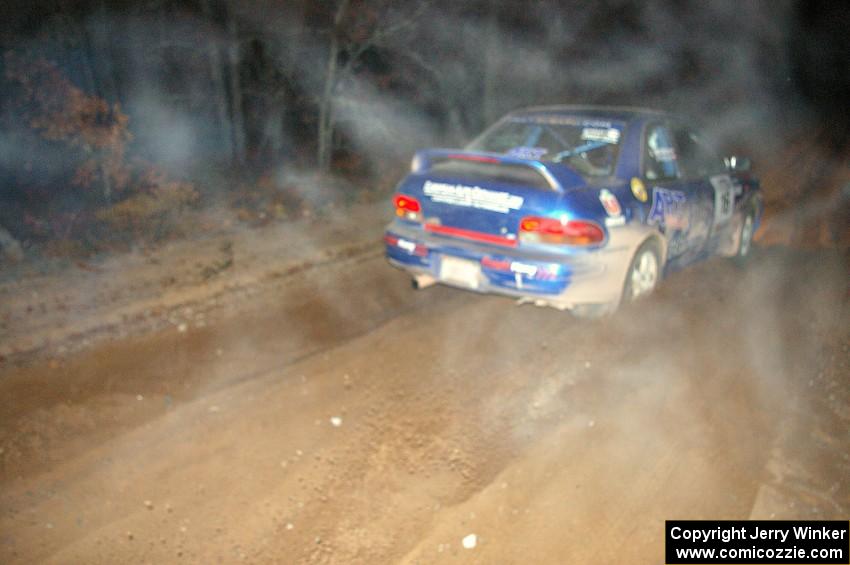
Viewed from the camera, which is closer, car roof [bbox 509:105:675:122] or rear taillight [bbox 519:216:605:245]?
rear taillight [bbox 519:216:605:245]

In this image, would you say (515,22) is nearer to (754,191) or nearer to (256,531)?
(754,191)

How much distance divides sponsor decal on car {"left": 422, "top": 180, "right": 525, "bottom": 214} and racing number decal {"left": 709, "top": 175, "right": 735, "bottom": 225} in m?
2.51

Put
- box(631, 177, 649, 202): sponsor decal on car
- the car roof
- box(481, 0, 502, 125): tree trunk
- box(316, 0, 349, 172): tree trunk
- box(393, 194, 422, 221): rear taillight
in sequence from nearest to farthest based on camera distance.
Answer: box(631, 177, 649, 202): sponsor decal on car < box(393, 194, 422, 221): rear taillight < the car roof < box(316, 0, 349, 172): tree trunk < box(481, 0, 502, 125): tree trunk

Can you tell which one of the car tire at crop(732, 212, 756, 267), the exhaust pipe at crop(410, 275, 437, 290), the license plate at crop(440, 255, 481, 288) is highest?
the license plate at crop(440, 255, 481, 288)

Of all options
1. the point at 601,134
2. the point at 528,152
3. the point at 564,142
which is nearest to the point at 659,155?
the point at 601,134

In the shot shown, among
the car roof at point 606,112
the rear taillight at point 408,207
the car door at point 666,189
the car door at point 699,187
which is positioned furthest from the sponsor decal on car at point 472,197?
the car door at point 699,187

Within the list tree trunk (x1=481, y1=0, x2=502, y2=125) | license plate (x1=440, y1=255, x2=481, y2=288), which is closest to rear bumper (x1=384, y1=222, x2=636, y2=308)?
license plate (x1=440, y1=255, x2=481, y2=288)

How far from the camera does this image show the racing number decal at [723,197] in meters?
6.19

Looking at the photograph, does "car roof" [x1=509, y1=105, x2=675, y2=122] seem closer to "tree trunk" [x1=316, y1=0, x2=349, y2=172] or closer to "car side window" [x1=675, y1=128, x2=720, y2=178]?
"car side window" [x1=675, y1=128, x2=720, y2=178]

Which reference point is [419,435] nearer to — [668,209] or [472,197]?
[472,197]

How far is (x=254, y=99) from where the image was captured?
10.2 meters

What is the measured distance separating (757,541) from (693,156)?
3822 millimetres

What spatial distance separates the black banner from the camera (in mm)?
2982

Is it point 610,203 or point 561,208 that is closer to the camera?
point 561,208
